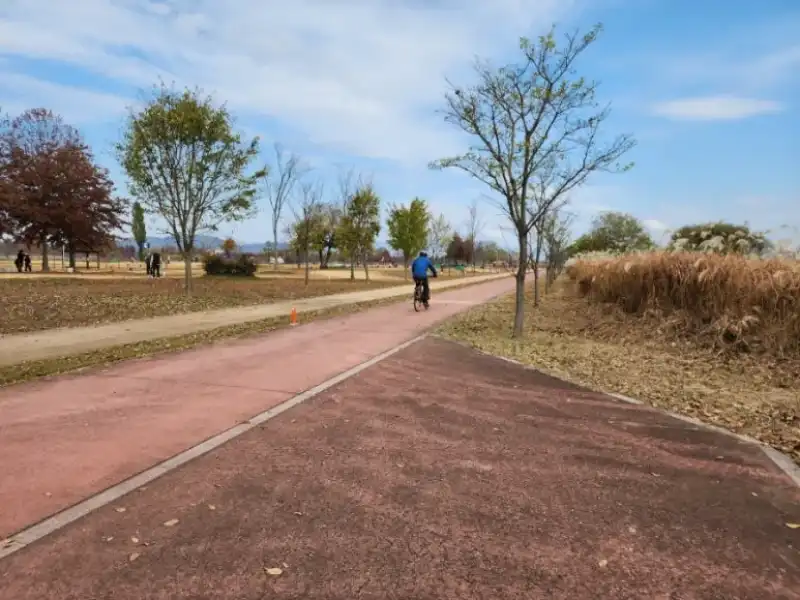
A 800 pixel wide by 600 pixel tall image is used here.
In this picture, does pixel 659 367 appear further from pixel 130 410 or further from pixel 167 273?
pixel 167 273

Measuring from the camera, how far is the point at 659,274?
1183 centimetres

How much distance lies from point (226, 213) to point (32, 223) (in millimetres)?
26600

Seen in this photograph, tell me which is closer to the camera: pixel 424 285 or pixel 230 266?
pixel 424 285

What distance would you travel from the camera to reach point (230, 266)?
128 feet

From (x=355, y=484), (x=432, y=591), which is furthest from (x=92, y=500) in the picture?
(x=432, y=591)

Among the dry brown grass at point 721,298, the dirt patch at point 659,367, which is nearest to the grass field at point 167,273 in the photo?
the dirt patch at point 659,367

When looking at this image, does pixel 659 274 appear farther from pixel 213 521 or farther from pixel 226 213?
pixel 226 213

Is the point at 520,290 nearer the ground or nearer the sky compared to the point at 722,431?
nearer the sky

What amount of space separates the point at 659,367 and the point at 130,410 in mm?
7247

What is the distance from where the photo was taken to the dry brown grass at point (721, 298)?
8.91 metres

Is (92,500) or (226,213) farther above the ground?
(226,213)

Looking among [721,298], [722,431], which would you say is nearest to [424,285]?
[721,298]

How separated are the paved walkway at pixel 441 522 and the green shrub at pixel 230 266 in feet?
115

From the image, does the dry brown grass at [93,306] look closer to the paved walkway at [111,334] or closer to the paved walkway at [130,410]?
the paved walkway at [111,334]
